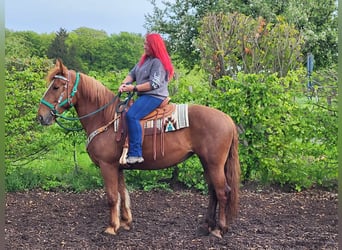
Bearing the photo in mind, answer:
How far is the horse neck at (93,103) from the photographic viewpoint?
5.01m

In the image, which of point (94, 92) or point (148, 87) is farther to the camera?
point (94, 92)

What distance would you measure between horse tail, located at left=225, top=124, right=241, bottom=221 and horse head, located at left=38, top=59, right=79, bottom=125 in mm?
1881

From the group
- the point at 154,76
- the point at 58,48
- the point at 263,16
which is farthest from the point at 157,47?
the point at 58,48

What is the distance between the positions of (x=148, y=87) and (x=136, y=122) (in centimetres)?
39

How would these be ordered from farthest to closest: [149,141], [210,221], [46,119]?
[210,221] → [149,141] → [46,119]

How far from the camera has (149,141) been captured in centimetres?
495

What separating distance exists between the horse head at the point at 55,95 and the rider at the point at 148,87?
61 cm

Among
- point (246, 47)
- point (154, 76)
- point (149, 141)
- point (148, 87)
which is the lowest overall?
point (149, 141)

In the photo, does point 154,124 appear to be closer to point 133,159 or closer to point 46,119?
point 133,159

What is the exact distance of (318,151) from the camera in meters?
6.99

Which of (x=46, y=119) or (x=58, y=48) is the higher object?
(x=58, y=48)

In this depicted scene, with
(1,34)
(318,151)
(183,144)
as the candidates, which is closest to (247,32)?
(318,151)

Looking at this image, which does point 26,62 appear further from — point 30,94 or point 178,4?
point 178,4

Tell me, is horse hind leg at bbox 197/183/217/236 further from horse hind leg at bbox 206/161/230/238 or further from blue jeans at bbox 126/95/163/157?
blue jeans at bbox 126/95/163/157
